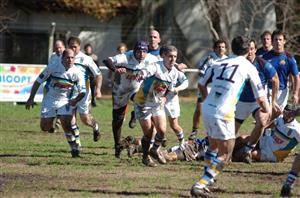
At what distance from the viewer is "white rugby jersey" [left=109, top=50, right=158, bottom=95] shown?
13219 mm

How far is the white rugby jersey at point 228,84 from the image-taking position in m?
9.75

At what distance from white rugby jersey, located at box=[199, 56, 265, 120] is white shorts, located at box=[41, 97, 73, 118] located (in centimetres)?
407

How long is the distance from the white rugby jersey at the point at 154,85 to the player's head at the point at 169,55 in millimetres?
75

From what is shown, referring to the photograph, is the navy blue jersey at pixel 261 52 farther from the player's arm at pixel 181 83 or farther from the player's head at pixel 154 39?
the player's head at pixel 154 39

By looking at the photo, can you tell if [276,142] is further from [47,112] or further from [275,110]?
[47,112]

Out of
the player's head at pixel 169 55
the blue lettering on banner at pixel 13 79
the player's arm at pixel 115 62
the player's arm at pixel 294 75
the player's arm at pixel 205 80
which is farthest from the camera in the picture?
the blue lettering on banner at pixel 13 79

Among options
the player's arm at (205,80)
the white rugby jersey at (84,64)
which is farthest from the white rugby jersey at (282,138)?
the white rugby jersey at (84,64)

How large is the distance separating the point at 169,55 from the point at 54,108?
7.72 feet

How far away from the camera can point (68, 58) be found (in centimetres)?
1327

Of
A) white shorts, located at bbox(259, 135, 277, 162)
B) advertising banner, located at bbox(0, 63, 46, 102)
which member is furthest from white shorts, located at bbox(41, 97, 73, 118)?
advertising banner, located at bbox(0, 63, 46, 102)

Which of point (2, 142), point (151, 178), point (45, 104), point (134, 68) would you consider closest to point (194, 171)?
point (151, 178)

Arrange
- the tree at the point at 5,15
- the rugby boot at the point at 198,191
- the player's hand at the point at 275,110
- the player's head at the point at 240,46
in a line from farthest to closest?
the tree at the point at 5,15 < the player's hand at the point at 275,110 < the player's head at the point at 240,46 < the rugby boot at the point at 198,191

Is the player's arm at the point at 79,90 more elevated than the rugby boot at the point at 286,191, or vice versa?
the player's arm at the point at 79,90

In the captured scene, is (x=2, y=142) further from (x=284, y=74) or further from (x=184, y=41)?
(x=184, y=41)
